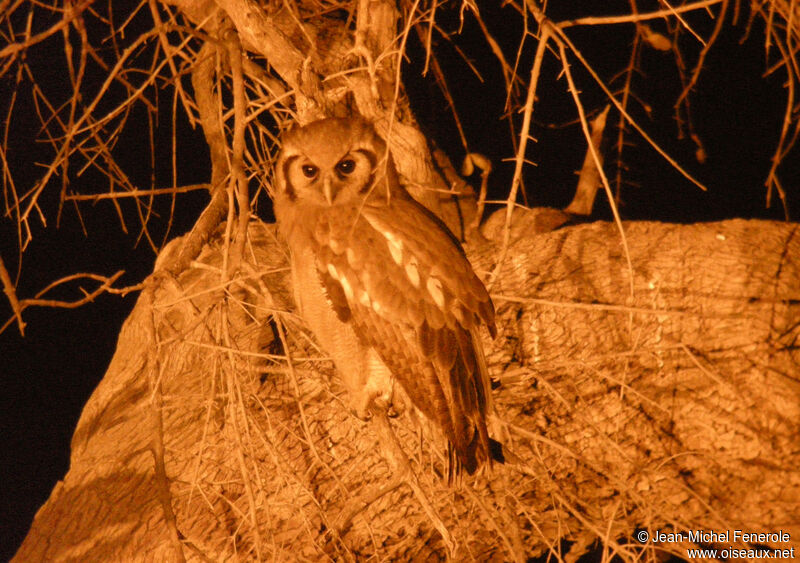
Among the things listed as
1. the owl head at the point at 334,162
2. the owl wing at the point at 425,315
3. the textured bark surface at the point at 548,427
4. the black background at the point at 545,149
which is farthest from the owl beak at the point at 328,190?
the black background at the point at 545,149

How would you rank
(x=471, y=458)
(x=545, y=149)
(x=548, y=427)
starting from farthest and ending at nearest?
(x=545, y=149), (x=548, y=427), (x=471, y=458)

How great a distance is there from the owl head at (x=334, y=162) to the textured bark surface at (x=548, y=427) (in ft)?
1.24

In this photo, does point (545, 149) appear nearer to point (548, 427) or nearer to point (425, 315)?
point (548, 427)

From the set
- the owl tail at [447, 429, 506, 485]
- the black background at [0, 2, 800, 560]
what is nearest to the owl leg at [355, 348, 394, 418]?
the owl tail at [447, 429, 506, 485]

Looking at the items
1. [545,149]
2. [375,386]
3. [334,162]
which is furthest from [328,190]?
[545,149]

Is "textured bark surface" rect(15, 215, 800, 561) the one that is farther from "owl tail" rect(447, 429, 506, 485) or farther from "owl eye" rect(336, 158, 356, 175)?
"owl eye" rect(336, 158, 356, 175)

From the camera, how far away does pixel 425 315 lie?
7.17 feet

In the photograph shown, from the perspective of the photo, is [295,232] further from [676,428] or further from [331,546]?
[676,428]

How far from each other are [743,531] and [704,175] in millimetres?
2453

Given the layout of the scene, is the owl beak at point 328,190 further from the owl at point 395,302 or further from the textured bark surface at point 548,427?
the textured bark surface at point 548,427

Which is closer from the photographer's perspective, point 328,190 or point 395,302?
point 395,302

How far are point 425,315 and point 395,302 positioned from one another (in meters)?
0.10

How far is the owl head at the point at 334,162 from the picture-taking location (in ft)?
7.71

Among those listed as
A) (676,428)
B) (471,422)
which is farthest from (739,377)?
(471,422)
